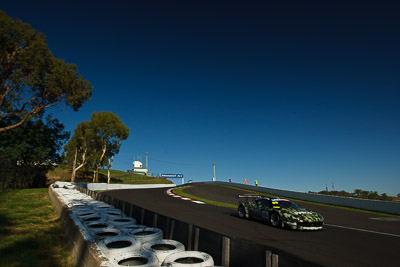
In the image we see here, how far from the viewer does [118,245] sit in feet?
16.4

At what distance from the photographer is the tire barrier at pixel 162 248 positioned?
4262mm

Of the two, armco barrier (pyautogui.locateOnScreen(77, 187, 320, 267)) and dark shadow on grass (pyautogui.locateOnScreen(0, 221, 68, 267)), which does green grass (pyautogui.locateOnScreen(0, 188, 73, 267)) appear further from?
armco barrier (pyautogui.locateOnScreen(77, 187, 320, 267))

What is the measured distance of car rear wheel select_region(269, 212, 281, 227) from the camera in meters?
9.13

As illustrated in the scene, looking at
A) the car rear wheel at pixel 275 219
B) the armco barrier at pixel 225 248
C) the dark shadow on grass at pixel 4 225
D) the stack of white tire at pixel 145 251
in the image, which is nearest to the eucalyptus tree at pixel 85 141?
the dark shadow on grass at pixel 4 225

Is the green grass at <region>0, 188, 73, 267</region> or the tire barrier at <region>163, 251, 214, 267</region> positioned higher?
the tire barrier at <region>163, 251, 214, 267</region>

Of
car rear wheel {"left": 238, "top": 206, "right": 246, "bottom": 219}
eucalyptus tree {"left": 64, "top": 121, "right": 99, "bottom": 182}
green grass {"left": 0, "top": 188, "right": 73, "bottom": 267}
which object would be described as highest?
eucalyptus tree {"left": 64, "top": 121, "right": 99, "bottom": 182}

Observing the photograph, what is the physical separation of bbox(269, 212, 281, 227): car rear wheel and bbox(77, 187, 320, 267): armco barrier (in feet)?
16.9

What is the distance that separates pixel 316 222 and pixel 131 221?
21.4ft

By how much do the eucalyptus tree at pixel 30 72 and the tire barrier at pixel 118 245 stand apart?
23.0 m

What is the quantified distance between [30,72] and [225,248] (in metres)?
26.5

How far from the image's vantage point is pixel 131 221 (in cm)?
712

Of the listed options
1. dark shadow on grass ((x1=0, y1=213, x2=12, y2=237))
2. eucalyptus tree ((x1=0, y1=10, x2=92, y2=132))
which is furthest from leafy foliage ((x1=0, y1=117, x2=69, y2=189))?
dark shadow on grass ((x1=0, y1=213, x2=12, y2=237))

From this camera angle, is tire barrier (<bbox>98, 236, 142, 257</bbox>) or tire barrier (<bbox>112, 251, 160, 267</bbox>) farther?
tire barrier (<bbox>98, 236, 142, 257</bbox>)

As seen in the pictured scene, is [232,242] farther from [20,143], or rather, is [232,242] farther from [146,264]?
[20,143]
